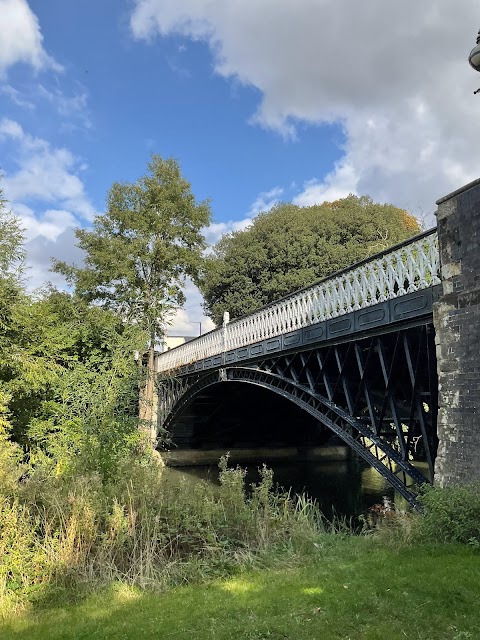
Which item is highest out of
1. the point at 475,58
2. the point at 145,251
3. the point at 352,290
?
the point at 145,251

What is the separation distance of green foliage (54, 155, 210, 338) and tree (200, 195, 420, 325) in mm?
8046

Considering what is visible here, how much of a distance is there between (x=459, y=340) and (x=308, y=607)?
415 centimetres

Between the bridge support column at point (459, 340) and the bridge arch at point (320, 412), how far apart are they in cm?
106

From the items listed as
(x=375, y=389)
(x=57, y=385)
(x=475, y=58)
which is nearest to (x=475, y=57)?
(x=475, y=58)

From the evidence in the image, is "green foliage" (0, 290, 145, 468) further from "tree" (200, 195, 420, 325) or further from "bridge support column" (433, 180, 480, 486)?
"tree" (200, 195, 420, 325)

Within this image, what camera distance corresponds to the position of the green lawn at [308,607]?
3193 mm

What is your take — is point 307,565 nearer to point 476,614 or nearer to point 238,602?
point 238,602

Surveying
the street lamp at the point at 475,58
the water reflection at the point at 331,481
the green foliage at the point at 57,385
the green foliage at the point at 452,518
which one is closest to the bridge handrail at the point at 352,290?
the street lamp at the point at 475,58

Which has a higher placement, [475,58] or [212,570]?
[475,58]

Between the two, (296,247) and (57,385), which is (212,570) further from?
(296,247)

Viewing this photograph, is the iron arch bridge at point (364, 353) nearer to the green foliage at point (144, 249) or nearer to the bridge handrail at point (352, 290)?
the bridge handrail at point (352, 290)

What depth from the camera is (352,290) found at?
29.8 ft

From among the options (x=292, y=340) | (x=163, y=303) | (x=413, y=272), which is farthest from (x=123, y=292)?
(x=413, y=272)

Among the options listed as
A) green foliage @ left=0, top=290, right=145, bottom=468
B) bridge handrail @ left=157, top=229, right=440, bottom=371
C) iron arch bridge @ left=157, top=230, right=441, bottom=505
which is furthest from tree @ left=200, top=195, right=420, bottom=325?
bridge handrail @ left=157, top=229, right=440, bottom=371
